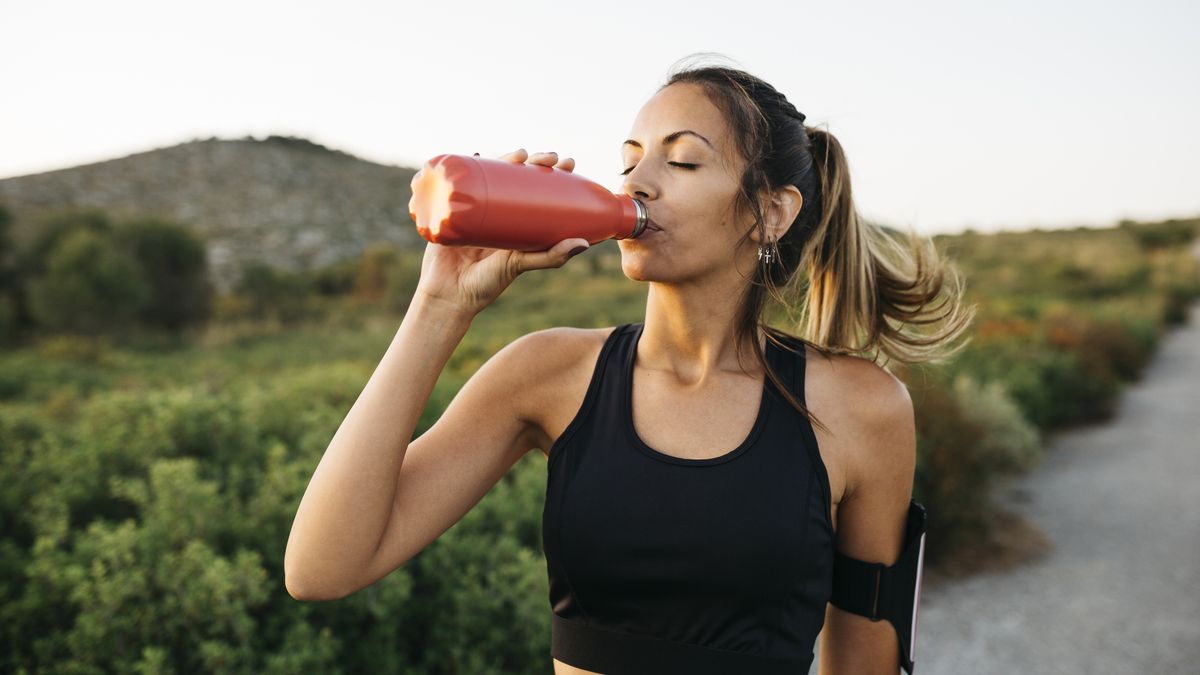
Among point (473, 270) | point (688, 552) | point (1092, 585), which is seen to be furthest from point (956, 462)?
point (473, 270)

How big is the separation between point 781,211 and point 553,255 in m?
0.79

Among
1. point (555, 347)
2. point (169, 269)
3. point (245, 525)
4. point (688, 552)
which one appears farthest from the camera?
point (169, 269)

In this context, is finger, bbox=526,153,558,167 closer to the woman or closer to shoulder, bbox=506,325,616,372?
the woman

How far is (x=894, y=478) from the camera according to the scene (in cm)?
189

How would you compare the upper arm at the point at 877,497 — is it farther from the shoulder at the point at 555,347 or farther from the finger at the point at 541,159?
the finger at the point at 541,159

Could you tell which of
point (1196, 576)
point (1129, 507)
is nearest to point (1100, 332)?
point (1129, 507)

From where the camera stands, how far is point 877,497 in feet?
6.21

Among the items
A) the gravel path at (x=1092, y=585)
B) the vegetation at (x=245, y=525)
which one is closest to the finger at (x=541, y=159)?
the vegetation at (x=245, y=525)

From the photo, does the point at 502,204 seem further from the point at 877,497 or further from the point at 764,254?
the point at 877,497

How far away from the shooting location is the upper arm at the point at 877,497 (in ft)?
6.15

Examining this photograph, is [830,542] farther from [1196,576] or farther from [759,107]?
[1196,576]

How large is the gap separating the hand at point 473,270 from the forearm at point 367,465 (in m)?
0.03

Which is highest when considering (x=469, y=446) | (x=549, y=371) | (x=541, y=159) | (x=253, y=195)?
(x=541, y=159)

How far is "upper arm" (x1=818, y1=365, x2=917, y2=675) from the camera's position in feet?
6.15
